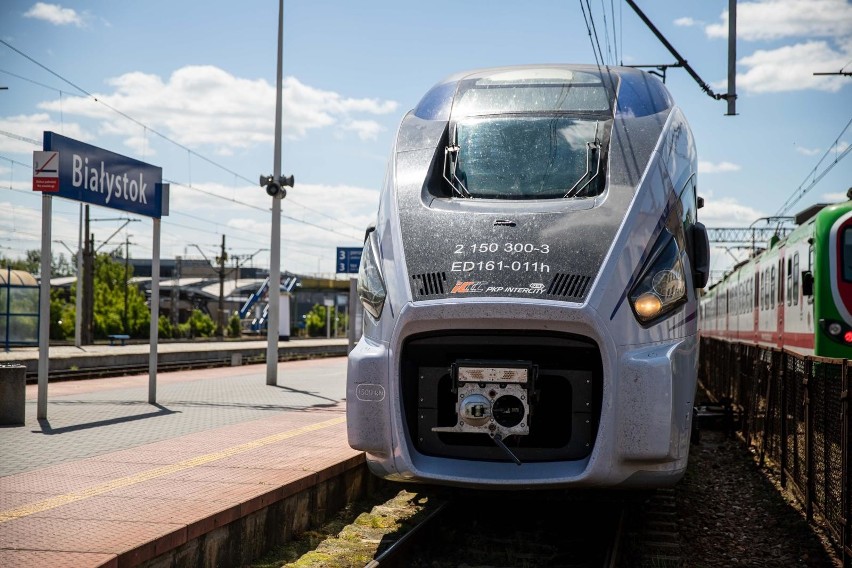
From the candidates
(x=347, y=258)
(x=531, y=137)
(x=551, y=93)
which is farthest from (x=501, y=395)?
(x=347, y=258)

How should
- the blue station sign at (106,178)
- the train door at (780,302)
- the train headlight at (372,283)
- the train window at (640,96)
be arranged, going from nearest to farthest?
the train headlight at (372,283) → the train window at (640,96) → the blue station sign at (106,178) → the train door at (780,302)

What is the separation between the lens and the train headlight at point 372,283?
616cm

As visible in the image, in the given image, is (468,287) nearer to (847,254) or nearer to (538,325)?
(538,325)

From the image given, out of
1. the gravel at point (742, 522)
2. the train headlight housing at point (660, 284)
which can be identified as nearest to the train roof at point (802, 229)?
the gravel at point (742, 522)

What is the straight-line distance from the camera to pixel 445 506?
7.84 m

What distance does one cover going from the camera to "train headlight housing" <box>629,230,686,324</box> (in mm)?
5777

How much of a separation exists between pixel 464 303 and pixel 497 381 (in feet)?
1.74

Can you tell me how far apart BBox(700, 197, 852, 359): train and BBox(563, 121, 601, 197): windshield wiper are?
29.5 ft

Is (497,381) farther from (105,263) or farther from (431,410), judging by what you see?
(105,263)

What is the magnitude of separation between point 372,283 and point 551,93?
208 cm

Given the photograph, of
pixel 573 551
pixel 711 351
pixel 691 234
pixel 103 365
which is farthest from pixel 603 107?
pixel 103 365

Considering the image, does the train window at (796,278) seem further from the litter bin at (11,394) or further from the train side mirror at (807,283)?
the litter bin at (11,394)

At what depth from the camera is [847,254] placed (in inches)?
560

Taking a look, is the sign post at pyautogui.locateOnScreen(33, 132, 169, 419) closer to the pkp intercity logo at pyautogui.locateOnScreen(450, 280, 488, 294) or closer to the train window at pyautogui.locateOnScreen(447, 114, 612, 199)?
the train window at pyautogui.locateOnScreen(447, 114, 612, 199)
